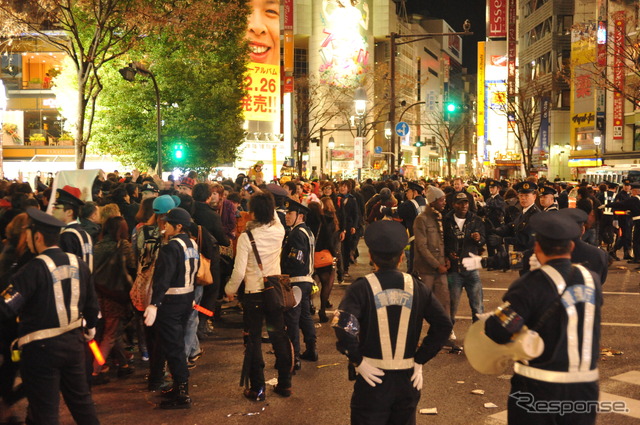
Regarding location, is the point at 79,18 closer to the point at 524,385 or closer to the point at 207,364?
the point at 207,364

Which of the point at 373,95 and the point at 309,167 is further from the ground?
the point at 373,95

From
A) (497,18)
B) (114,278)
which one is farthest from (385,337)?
(497,18)

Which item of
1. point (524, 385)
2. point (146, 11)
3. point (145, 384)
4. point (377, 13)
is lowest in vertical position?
point (145, 384)

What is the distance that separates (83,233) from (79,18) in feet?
60.7

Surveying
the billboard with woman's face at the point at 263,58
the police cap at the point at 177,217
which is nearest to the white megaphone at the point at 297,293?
the police cap at the point at 177,217

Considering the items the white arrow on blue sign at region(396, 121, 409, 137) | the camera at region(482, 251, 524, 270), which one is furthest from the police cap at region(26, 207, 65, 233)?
the white arrow on blue sign at region(396, 121, 409, 137)

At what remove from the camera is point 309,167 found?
82812mm

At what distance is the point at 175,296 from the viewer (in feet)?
20.9

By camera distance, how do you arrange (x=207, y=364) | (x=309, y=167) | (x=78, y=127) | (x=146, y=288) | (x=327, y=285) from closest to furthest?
(x=146, y=288), (x=207, y=364), (x=327, y=285), (x=78, y=127), (x=309, y=167)

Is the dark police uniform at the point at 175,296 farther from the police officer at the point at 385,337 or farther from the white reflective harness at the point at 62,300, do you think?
the police officer at the point at 385,337

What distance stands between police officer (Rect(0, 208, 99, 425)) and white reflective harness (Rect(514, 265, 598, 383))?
3136 mm

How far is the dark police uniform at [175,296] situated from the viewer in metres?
6.33

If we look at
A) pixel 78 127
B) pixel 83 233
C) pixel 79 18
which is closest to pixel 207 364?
pixel 83 233

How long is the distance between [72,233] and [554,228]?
439cm
